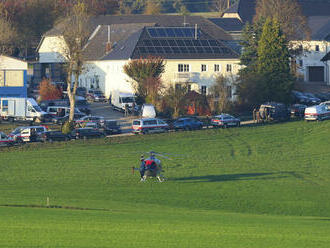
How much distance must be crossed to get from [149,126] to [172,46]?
93.3 feet

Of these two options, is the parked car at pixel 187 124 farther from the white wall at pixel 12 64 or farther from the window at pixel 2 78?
the window at pixel 2 78

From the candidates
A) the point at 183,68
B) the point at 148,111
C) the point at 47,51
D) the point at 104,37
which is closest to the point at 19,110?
the point at 148,111

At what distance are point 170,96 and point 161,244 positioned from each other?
55735 mm

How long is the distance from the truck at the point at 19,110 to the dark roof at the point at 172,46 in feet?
63.9

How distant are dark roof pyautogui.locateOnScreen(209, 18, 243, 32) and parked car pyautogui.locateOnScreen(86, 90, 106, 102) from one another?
3736cm

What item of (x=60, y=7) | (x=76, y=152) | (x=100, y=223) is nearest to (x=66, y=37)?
(x=76, y=152)

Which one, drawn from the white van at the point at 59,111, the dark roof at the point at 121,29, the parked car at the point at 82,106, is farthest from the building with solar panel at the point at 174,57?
the white van at the point at 59,111

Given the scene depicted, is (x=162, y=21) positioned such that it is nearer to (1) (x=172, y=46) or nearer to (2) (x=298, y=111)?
(1) (x=172, y=46)

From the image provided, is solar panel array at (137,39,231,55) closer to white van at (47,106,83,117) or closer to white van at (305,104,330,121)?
white van at (47,106,83,117)

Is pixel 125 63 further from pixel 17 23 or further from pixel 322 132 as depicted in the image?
pixel 17 23

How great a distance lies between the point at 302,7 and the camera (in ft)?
485

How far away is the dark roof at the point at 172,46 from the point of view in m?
95.1

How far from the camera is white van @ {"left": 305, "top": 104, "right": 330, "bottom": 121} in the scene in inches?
2943

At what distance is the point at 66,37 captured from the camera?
260 feet
